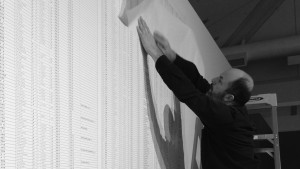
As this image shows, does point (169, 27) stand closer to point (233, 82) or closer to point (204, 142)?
point (233, 82)

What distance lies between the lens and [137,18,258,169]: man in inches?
59.0

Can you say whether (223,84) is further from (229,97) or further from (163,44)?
(163,44)

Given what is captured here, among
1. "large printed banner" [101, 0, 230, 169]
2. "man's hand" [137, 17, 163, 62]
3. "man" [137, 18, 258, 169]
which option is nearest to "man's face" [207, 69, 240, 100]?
"man" [137, 18, 258, 169]

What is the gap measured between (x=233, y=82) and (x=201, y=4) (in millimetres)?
2193

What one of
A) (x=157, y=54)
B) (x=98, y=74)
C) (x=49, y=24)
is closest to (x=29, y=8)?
(x=49, y=24)

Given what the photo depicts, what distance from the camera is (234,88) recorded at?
1.84m

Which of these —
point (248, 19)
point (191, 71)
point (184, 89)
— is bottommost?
point (184, 89)

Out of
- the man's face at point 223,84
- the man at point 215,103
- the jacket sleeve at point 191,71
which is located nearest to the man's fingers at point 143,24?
the man at point 215,103

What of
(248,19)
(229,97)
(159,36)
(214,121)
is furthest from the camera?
(248,19)

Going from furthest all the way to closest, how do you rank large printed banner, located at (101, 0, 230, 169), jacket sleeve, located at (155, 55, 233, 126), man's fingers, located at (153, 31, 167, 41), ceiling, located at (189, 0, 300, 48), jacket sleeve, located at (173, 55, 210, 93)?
ceiling, located at (189, 0, 300, 48) < jacket sleeve, located at (173, 55, 210, 93) < man's fingers, located at (153, 31, 167, 41) < jacket sleeve, located at (155, 55, 233, 126) < large printed banner, located at (101, 0, 230, 169)

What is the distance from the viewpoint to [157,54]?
1525 mm

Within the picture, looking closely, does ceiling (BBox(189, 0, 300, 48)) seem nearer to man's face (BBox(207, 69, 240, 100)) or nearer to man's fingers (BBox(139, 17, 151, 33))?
man's face (BBox(207, 69, 240, 100))

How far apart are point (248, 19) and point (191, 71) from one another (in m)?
2.44

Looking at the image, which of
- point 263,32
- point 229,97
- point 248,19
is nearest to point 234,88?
point 229,97
